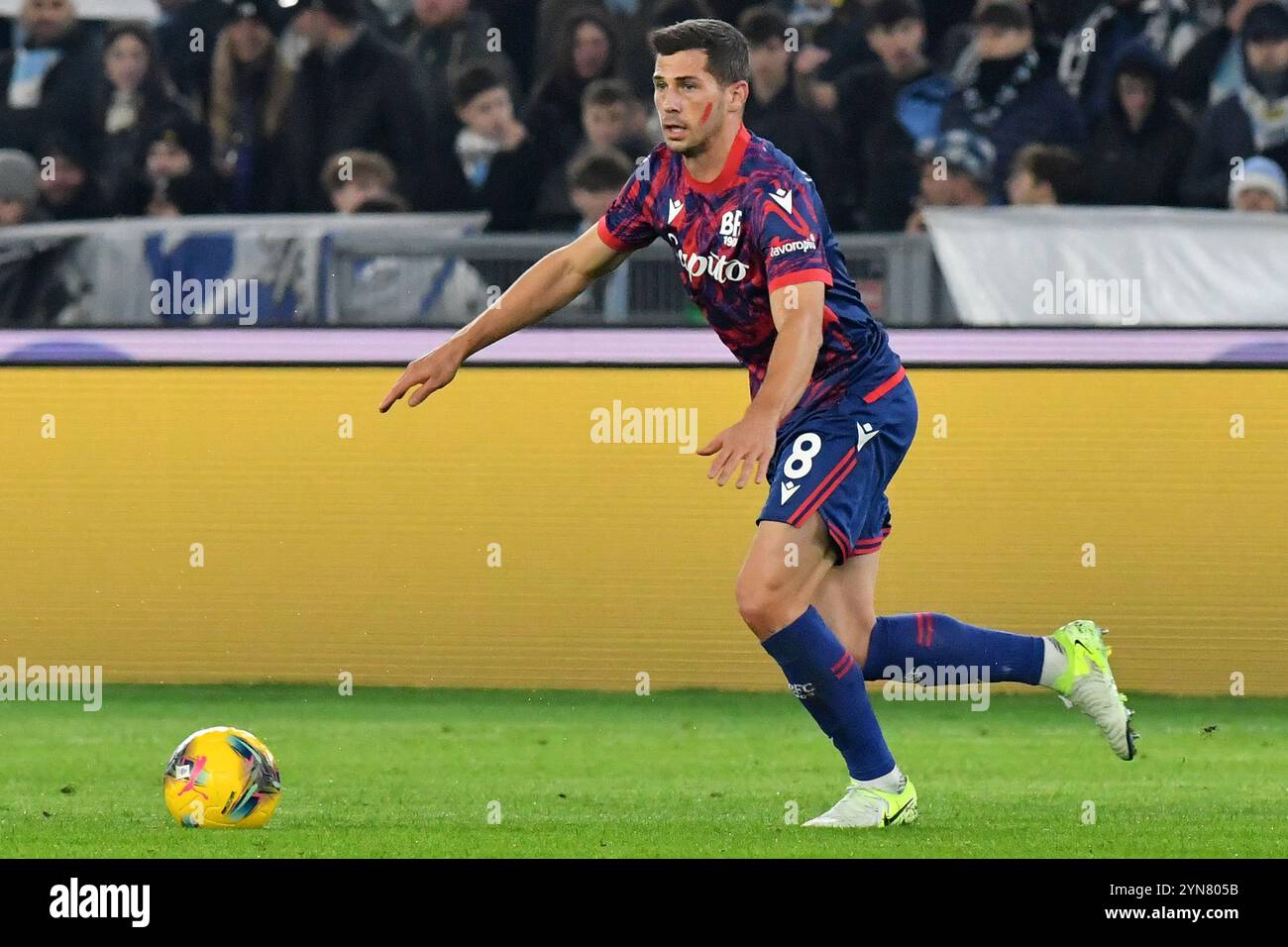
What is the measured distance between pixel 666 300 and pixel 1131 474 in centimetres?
246

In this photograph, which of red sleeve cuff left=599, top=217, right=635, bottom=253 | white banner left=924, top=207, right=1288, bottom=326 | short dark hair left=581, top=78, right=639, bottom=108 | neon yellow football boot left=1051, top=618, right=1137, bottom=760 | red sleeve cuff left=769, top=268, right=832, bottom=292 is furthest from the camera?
short dark hair left=581, top=78, right=639, bottom=108

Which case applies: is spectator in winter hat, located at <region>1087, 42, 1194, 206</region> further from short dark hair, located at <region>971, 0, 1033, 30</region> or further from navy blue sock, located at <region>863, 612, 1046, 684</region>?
navy blue sock, located at <region>863, 612, 1046, 684</region>

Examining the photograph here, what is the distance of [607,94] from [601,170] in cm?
44

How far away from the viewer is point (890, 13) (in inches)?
440

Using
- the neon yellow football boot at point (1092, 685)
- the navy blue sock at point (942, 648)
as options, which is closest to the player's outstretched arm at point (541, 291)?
the navy blue sock at point (942, 648)

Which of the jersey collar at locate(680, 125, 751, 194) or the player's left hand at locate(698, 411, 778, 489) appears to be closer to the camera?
the player's left hand at locate(698, 411, 778, 489)

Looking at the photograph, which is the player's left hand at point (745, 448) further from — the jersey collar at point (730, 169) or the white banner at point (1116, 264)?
the white banner at point (1116, 264)

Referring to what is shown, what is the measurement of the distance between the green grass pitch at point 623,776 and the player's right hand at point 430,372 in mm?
1176

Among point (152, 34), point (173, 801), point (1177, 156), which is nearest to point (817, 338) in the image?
point (173, 801)

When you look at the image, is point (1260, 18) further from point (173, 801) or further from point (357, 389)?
point (173, 801)

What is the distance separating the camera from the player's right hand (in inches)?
237

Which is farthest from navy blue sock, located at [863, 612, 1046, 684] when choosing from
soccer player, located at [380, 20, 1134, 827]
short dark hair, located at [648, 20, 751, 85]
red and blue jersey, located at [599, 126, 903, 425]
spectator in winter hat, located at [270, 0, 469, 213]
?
spectator in winter hat, located at [270, 0, 469, 213]

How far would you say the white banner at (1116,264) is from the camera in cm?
1048

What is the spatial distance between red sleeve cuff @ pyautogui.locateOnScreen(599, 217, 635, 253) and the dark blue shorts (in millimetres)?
711
